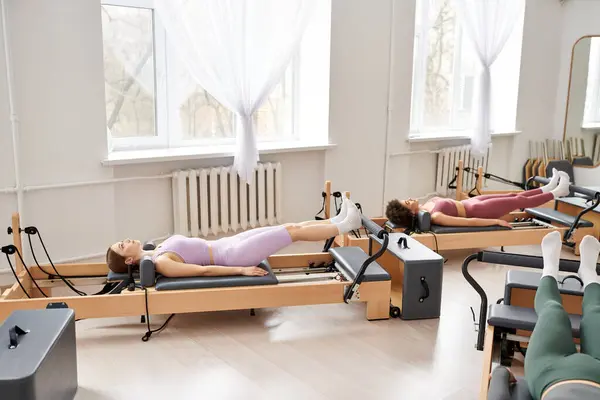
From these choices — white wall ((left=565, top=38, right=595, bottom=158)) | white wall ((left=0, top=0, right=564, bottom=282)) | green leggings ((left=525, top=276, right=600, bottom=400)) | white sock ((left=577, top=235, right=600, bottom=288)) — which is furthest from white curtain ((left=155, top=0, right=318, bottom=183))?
white wall ((left=565, top=38, right=595, bottom=158))

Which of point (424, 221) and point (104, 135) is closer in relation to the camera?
point (104, 135)

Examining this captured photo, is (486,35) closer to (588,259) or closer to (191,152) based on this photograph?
(191,152)

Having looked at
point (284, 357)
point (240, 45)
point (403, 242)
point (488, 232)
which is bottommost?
point (284, 357)

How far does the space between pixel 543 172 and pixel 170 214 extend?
167 inches

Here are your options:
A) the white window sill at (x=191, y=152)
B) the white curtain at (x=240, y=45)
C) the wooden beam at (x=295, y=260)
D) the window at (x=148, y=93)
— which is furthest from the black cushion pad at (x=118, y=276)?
the white curtain at (x=240, y=45)

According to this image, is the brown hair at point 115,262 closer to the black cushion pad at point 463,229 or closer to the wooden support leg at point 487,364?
the wooden support leg at point 487,364

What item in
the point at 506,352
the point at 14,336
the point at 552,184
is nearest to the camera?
the point at 14,336

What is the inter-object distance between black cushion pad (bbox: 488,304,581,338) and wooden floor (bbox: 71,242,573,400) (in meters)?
0.34

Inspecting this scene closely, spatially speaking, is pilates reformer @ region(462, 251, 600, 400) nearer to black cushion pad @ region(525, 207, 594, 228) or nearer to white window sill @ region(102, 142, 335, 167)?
black cushion pad @ region(525, 207, 594, 228)

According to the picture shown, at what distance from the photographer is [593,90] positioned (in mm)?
6559

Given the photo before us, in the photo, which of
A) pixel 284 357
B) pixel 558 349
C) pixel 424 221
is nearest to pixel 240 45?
pixel 424 221

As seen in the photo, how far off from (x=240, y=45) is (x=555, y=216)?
2763mm

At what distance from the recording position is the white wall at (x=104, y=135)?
3656mm

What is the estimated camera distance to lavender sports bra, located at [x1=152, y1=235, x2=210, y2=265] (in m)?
3.26
